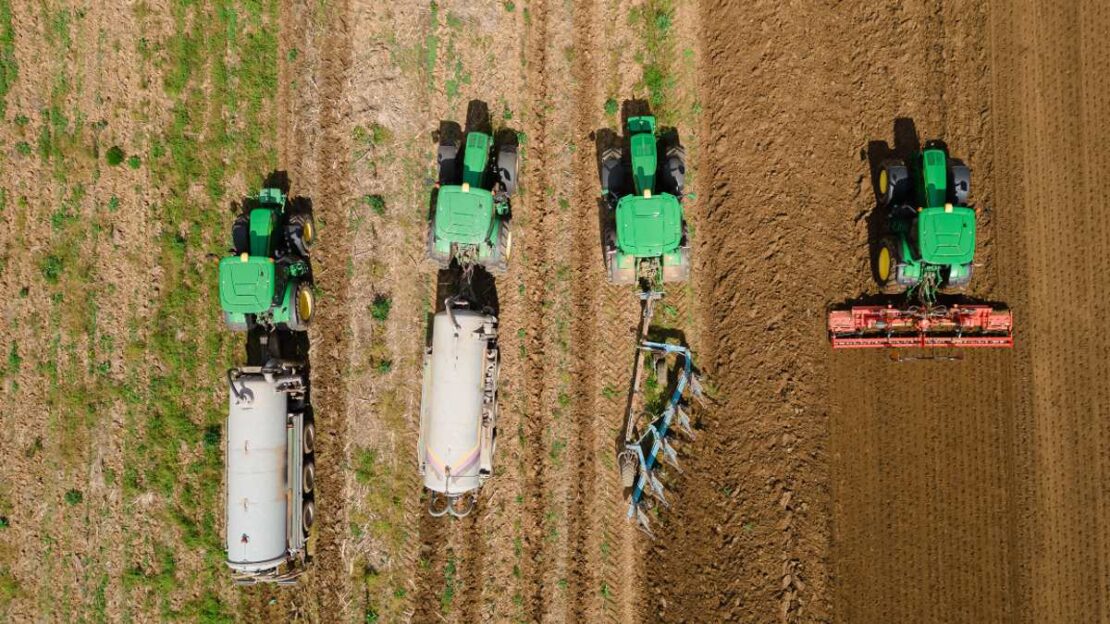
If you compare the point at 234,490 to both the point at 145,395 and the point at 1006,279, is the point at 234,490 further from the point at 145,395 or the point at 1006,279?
the point at 1006,279

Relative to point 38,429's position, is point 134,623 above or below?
below

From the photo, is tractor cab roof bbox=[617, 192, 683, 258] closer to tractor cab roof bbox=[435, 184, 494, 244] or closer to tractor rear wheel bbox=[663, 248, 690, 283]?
tractor rear wheel bbox=[663, 248, 690, 283]

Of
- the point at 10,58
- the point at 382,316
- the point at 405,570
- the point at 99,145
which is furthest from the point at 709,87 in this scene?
the point at 10,58

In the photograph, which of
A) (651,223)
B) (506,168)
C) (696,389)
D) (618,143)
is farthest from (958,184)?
(506,168)

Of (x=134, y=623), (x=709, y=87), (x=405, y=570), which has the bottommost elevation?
(x=134, y=623)

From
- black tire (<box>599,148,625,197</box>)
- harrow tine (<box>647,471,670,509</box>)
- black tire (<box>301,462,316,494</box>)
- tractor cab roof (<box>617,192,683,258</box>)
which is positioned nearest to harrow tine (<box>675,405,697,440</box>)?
harrow tine (<box>647,471,670,509</box>)
